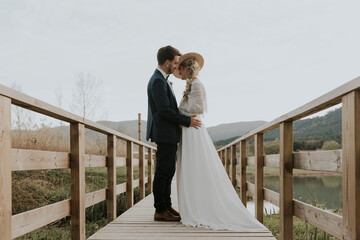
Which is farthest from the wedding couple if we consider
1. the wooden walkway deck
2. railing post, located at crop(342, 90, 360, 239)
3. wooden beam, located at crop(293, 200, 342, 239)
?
railing post, located at crop(342, 90, 360, 239)

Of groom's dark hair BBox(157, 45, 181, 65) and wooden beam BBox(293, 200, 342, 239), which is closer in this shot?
wooden beam BBox(293, 200, 342, 239)

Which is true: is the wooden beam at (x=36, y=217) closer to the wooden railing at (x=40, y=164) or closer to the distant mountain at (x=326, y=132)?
the wooden railing at (x=40, y=164)

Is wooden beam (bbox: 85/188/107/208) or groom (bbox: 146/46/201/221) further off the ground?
groom (bbox: 146/46/201/221)

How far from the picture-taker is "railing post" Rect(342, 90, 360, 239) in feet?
5.65

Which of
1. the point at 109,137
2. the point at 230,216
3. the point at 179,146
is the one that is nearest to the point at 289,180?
the point at 230,216

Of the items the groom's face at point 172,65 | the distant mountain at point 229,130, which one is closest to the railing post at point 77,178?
the groom's face at point 172,65

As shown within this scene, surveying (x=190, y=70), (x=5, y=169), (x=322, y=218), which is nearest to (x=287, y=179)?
(x=322, y=218)

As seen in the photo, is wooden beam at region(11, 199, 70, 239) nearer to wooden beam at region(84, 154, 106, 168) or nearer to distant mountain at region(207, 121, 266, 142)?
wooden beam at region(84, 154, 106, 168)

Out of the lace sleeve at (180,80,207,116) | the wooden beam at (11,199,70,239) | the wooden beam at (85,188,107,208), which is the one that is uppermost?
the lace sleeve at (180,80,207,116)

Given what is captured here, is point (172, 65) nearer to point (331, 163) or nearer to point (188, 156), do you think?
point (188, 156)

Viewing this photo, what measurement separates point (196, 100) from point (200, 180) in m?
0.73

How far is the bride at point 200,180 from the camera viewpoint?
3.23m

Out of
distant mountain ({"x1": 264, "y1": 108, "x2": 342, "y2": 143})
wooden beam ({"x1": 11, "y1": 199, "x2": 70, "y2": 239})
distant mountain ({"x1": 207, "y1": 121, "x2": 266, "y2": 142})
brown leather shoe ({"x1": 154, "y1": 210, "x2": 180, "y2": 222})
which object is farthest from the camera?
distant mountain ({"x1": 207, "y1": 121, "x2": 266, "y2": 142})

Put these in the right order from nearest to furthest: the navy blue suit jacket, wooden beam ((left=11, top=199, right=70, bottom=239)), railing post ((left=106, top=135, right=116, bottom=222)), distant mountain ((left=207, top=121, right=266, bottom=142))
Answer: wooden beam ((left=11, top=199, right=70, bottom=239)) < the navy blue suit jacket < railing post ((left=106, top=135, right=116, bottom=222)) < distant mountain ((left=207, top=121, right=266, bottom=142))
